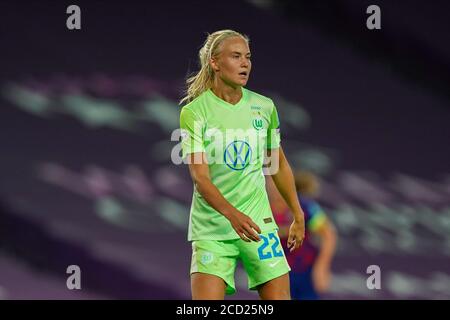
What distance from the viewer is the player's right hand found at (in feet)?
12.3

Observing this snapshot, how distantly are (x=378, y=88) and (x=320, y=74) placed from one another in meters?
0.47

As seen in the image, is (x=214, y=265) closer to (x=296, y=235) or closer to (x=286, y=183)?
(x=296, y=235)

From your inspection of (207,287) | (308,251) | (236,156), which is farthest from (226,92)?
(308,251)

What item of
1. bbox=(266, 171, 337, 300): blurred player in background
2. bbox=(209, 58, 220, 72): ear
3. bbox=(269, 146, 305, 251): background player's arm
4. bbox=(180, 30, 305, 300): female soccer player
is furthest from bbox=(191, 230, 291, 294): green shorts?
bbox=(266, 171, 337, 300): blurred player in background

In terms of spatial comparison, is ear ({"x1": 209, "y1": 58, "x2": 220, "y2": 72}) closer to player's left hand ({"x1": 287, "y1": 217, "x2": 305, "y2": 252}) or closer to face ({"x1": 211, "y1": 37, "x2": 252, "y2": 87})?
face ({"x1": 211, "y1": 37, "x2": 252, "y2": 87})

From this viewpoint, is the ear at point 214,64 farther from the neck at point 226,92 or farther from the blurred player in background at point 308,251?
the blurred player in background at point 308,251

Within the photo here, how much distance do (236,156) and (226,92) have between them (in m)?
0.30

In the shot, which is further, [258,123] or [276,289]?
[258,123]

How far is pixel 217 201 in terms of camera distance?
150 inches

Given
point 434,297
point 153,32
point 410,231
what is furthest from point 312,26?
point 434,297

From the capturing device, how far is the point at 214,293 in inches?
152

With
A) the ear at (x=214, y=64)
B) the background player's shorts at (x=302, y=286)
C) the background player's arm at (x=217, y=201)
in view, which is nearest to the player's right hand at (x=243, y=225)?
the background player's arm at (x=217, y=201)

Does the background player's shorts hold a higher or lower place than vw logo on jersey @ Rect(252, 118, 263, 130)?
lower

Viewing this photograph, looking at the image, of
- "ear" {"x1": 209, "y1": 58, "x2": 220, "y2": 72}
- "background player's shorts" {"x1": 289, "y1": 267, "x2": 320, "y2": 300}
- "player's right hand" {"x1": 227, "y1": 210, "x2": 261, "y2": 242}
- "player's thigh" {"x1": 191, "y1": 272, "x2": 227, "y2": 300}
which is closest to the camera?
"player's right hand" {"x1": 227, "y1": 210, "x2": 261, "y2": 242}
